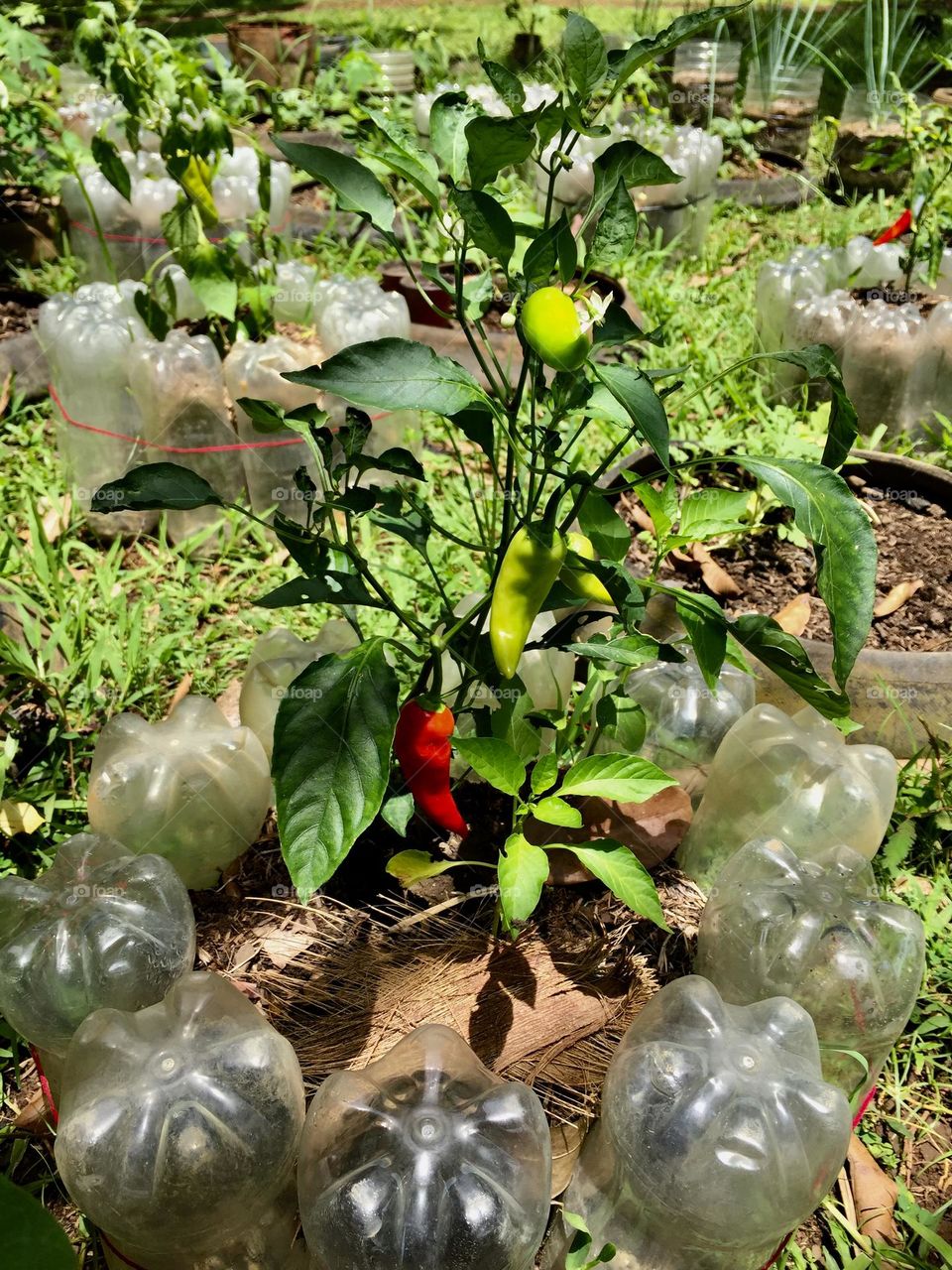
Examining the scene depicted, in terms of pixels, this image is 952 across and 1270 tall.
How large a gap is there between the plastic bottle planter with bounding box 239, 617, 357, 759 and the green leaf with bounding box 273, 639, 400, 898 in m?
0.40

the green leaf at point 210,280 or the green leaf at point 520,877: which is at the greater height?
the green leaf at point 210,280

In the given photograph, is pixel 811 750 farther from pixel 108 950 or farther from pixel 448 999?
pixel 108 950

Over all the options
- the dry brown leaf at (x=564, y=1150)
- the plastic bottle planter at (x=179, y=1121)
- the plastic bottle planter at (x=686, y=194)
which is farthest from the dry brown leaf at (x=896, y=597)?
the plastic bottle planter at (x=686, y=194)

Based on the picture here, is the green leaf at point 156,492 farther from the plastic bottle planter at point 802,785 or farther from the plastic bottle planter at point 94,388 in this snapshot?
the plastic bottle planter at point 94,388

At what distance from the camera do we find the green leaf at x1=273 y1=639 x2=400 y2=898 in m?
1.11

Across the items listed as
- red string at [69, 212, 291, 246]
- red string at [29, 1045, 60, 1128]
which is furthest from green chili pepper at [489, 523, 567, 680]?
red string at [69, 212, 291, 246]

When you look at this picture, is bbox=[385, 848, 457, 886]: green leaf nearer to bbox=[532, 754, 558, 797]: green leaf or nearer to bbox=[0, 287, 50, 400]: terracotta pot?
bbox=[532, 754, 558, 797]: green leaf

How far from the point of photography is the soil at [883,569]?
6.82 ft

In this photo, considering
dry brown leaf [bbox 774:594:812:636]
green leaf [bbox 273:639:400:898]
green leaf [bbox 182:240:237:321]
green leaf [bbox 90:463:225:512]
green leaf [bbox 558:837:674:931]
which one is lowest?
dry brown leaf [bbox 774:594:812:636]

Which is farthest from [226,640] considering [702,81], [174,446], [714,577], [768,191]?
[702,81]

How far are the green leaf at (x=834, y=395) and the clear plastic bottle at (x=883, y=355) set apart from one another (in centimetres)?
146

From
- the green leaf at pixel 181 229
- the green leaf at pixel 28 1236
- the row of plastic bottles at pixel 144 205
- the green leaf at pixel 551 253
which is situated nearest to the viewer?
the green leaf at pixel 28 1236

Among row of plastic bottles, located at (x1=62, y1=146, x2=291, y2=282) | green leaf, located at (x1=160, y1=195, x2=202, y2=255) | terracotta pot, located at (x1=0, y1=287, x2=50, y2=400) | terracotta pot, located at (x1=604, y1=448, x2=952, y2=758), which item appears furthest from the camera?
row of plastic bottles, located at (x1=62, y1=146, x2=291, y2=282)

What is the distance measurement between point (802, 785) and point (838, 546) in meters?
0.53
